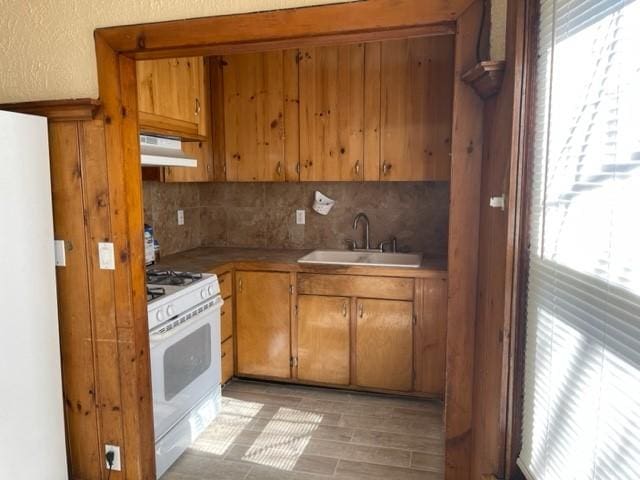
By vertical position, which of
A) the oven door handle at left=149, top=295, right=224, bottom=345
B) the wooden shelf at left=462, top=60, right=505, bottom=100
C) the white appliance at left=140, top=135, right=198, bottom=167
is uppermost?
the wooden shelf at left=462, top=60, right=505, bottom=100

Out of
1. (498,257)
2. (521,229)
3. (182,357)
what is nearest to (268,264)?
(182,357)

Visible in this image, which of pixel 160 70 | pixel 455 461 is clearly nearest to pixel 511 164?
pixel 455 461

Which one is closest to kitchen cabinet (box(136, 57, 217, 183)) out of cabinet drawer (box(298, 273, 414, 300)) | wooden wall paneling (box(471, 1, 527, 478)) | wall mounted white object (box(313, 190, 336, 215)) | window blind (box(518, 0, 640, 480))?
wall mounted white object (box(313, 190, 336, 215))

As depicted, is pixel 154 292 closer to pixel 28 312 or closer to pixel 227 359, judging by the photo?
pixel 28 312

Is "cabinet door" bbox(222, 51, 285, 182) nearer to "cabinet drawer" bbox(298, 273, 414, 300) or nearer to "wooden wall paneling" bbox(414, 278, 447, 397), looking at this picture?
"cabinet drawer" bbox(298, 273, 414, 300)

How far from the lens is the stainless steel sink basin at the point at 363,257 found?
3324mm

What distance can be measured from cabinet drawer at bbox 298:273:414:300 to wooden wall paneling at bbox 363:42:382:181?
0.74 m

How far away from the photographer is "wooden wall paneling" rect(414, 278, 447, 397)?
2.94 metres

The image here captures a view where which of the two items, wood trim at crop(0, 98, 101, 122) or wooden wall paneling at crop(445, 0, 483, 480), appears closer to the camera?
wooden wall paneling at crop(445, 0, 483, 480)

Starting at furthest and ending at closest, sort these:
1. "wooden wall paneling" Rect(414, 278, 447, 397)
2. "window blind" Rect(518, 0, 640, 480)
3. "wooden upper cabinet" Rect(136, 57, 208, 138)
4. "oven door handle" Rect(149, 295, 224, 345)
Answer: "wooden wall paneling" Rect(414, 278, 447, 397)
"wooden upper cabinet" Rect(136, 57, 208, 138)
"oven door handle" Rect(149, 295, 224, 345)
"window blind" Rect(518, 0, 640, 480)

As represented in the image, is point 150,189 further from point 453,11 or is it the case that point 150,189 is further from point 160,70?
point 453,11

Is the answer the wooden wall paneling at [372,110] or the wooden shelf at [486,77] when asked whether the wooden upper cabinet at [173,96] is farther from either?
the wooden shelf at [486,77]

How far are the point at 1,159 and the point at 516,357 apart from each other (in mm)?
1859

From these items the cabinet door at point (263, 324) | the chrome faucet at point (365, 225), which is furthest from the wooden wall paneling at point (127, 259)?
the chrome faucet at point (365, 225)
